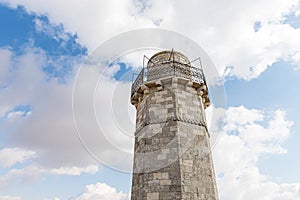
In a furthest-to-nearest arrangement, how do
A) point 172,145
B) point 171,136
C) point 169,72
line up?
point 169,72
point 171,136
point 172,145

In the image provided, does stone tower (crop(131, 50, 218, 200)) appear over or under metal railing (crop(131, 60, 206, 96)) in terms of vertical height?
under

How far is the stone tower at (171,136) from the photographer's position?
6.90 m

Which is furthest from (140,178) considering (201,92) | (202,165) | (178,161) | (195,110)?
(201,92)

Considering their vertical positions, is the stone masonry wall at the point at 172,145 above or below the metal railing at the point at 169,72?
below

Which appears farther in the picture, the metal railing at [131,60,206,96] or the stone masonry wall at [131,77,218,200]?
the metal railing at [131,60,206,96]

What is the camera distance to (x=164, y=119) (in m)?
8.07

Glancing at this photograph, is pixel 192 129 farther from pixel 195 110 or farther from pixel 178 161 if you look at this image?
pixel 178 161

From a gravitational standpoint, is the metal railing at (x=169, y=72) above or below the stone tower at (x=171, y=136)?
above

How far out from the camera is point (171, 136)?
7645 millimetres

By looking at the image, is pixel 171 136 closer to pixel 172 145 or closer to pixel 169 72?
pixel 172 145

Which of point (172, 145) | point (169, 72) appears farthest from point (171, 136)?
point (169, 72)

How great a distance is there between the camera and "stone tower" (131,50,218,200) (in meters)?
6.90

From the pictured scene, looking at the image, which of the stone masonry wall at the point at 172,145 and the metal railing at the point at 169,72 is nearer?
the stone masonry wall at the point at 172,145

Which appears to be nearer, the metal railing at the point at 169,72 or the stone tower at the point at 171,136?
the stone tower at the point at 171,136
